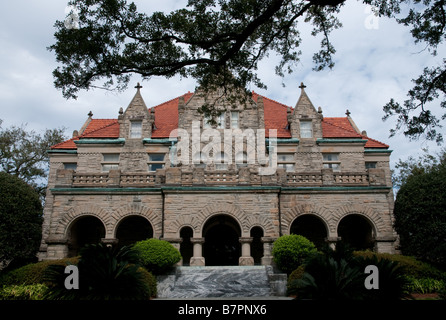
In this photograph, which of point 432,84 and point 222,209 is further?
point 222,209

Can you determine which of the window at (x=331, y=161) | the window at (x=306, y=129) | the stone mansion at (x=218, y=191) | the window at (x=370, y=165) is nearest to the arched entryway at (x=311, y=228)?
the stone mansion at (x=218, y=191)

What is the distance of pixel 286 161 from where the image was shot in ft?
78.9

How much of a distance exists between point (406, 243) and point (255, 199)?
6.69 metres

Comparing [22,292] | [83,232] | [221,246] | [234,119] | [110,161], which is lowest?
[22,292]

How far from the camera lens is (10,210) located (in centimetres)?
1658

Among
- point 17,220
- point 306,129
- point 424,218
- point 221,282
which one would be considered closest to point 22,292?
point 17,220

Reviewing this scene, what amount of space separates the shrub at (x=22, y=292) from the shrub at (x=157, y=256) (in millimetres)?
3518

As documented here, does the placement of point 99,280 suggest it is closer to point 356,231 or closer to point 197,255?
point 197,255

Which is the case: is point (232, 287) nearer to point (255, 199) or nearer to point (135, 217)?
point (255, 199)

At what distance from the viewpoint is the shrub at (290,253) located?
1570 centimetres

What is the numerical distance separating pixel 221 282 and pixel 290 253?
2.94 meters

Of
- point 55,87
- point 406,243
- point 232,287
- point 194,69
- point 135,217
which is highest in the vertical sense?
point 194,69

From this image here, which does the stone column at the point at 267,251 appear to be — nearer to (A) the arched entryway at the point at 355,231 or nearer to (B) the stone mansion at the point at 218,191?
(B) the stone mansion at the point at 218,191

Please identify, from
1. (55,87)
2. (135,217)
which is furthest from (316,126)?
(55,87)
